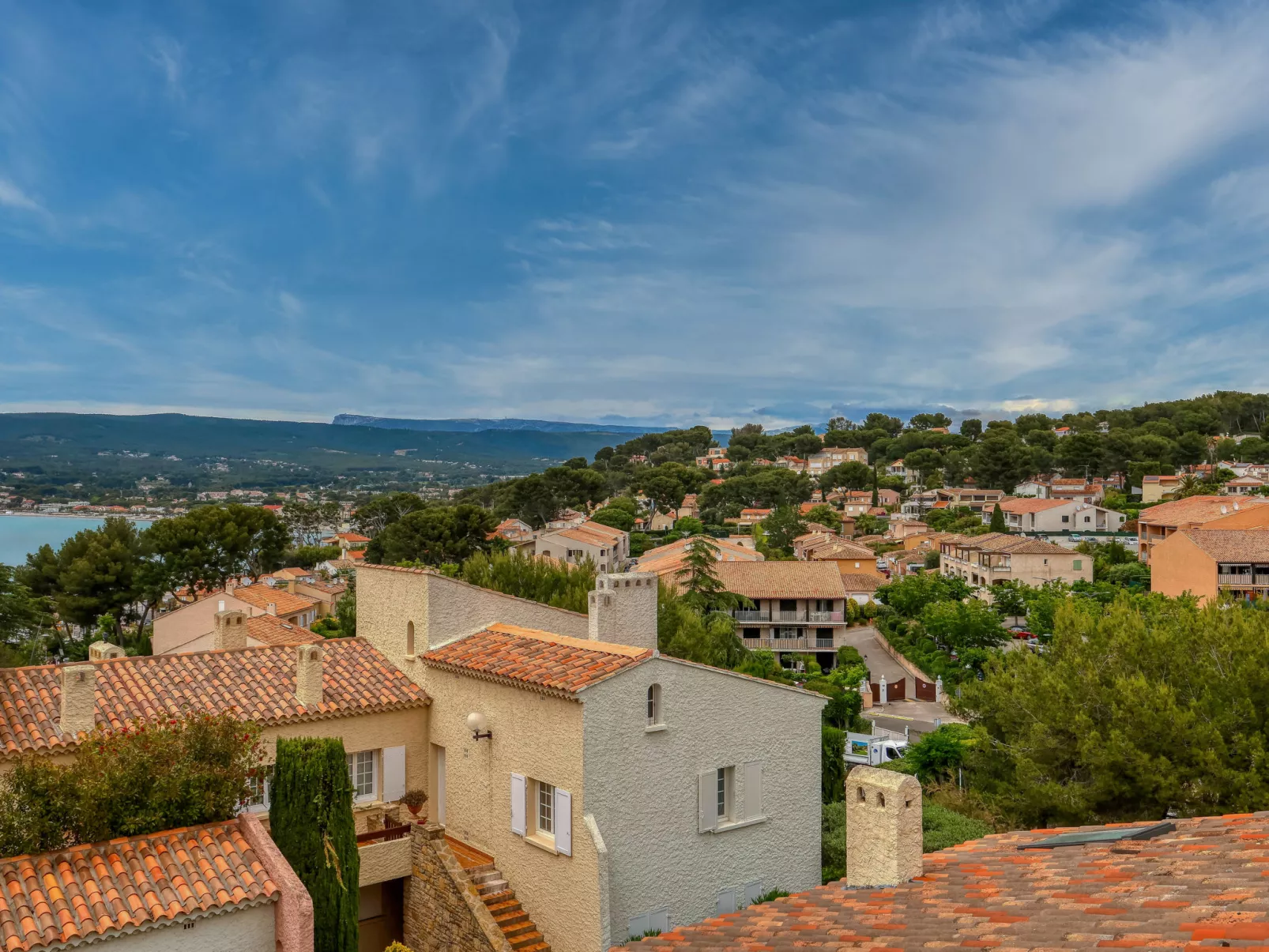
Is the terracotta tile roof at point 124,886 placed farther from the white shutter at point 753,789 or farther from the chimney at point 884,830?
the white shutter at point 753,789

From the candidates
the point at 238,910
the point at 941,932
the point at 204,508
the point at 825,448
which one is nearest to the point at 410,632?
the point at 238,910

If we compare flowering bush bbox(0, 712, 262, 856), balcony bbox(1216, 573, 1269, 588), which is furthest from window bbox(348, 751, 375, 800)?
balcony bbox(1216, 573, 1269, 588)

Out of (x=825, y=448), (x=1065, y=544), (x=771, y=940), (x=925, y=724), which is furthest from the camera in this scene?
(x=825, y=448)

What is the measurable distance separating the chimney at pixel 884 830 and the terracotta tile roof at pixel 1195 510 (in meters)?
76.0

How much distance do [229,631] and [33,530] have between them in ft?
398

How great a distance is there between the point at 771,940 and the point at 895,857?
2129mm

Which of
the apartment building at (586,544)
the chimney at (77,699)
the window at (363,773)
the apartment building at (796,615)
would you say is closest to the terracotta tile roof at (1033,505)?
the apartment building at (586,544)

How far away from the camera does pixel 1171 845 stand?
9.48 metres

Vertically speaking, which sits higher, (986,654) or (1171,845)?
(1171,845)

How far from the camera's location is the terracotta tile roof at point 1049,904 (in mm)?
6431

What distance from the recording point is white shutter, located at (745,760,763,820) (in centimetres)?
1550

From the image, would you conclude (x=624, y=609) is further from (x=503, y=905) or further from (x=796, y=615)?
(x=796, y=615)

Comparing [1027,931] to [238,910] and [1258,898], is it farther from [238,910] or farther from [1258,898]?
[238,910]

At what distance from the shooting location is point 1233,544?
6169 centimetres
